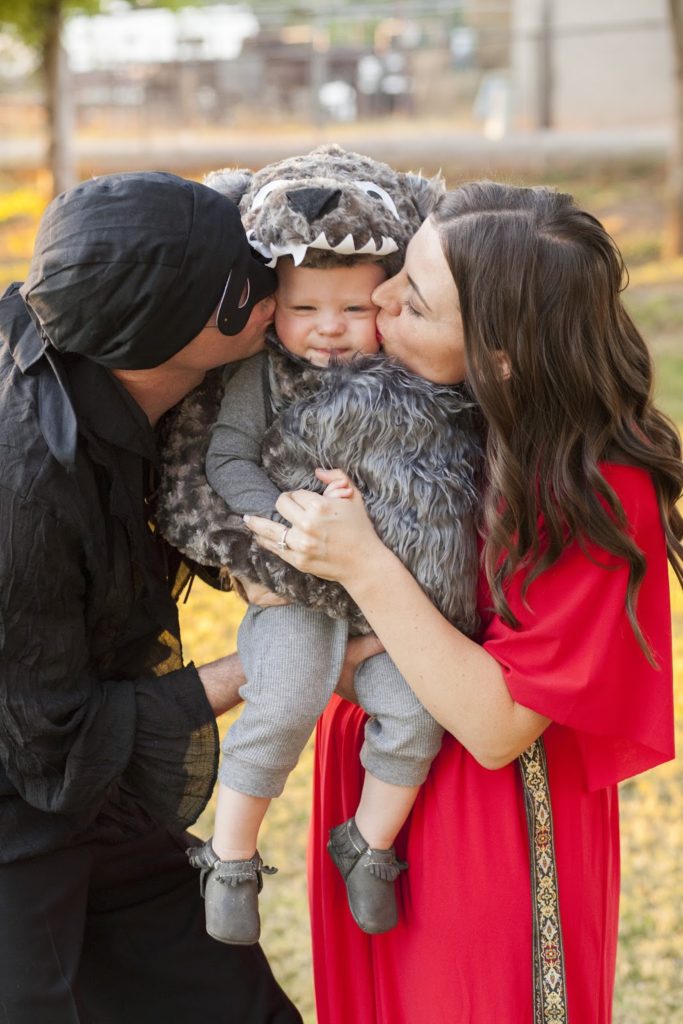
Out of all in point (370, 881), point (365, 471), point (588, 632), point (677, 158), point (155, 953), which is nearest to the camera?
point (588, 632)

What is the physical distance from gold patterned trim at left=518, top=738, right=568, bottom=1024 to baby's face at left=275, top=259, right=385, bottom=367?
82 cm

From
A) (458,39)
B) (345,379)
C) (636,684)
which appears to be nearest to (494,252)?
(345,379)

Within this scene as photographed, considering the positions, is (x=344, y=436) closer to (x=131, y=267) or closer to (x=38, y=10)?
(x=131, y=267)

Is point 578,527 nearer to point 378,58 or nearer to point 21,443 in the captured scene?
point 21,443

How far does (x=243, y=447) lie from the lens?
2.26m

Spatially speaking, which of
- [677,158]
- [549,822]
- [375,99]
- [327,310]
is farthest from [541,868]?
[375,99]

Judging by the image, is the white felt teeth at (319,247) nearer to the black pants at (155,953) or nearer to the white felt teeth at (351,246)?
the white felt teeth at (351,246)

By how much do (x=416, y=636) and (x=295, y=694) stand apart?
275 mm

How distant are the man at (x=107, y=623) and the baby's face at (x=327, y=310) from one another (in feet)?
0.22

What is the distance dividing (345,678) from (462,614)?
0.87 ft

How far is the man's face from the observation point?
212 centimetres

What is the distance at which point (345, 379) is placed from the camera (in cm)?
220

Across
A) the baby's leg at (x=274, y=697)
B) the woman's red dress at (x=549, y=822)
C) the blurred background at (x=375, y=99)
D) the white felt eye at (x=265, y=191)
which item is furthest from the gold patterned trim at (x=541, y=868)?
the blurred background at (x=375, y=99)

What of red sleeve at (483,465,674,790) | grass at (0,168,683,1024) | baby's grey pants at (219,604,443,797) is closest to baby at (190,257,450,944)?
baby's grey pants at (219,604,443,797)
